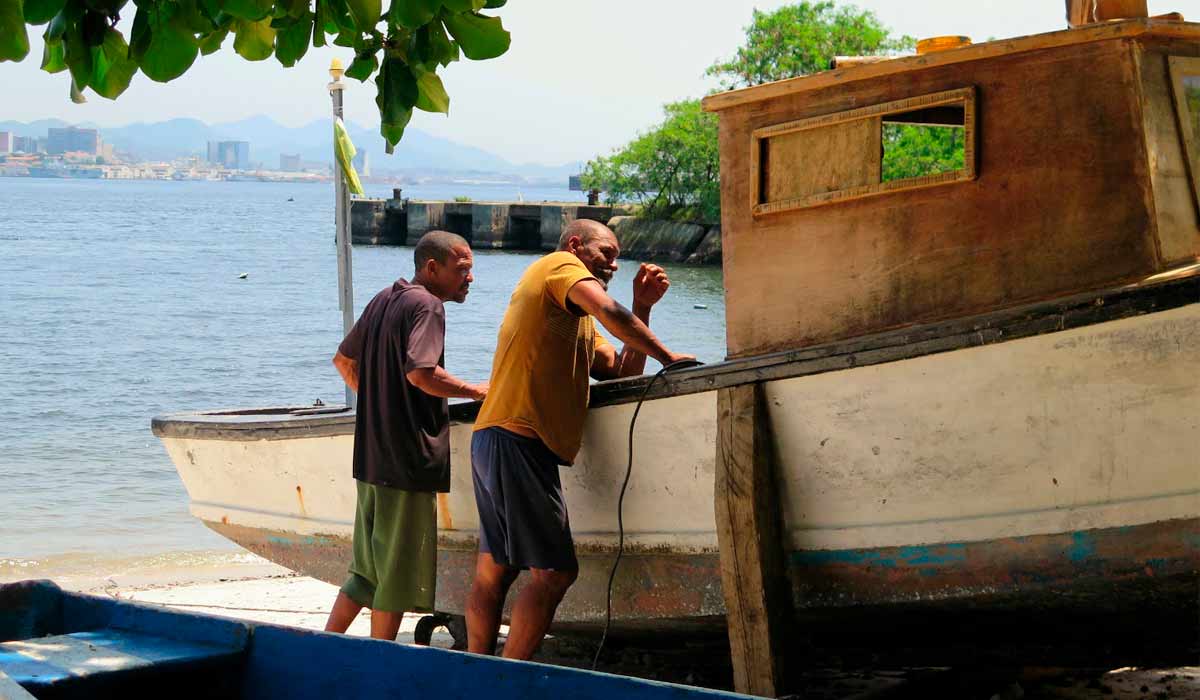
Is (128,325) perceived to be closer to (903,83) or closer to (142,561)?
(142,561)

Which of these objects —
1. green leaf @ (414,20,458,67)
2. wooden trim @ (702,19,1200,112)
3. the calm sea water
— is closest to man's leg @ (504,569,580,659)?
wooden trim @ (702,19,1200,112)

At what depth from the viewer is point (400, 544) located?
20.0ft

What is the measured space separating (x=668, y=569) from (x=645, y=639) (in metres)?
0.66

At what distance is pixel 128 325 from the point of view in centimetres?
3769

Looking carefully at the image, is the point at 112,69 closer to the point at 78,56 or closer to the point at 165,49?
the point at 78,56

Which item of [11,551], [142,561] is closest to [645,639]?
[142,561]

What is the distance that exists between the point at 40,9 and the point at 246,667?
205cm

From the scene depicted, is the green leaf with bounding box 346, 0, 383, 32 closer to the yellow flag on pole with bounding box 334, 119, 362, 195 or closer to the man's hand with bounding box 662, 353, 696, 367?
the man's hand with bounding box 662, 353, 696, 367

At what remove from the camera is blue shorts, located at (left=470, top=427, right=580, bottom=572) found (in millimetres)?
5594

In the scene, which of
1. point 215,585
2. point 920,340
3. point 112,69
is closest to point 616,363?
point 920,340

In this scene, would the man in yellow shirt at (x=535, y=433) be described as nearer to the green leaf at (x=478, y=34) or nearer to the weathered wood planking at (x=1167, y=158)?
the green leaf at (x=478, y=34)

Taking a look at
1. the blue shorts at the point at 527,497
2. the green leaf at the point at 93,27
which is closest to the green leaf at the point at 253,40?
the green leaf at the point at 93,27

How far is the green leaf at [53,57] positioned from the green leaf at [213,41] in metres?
0.41

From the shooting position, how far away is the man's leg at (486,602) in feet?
19.2
